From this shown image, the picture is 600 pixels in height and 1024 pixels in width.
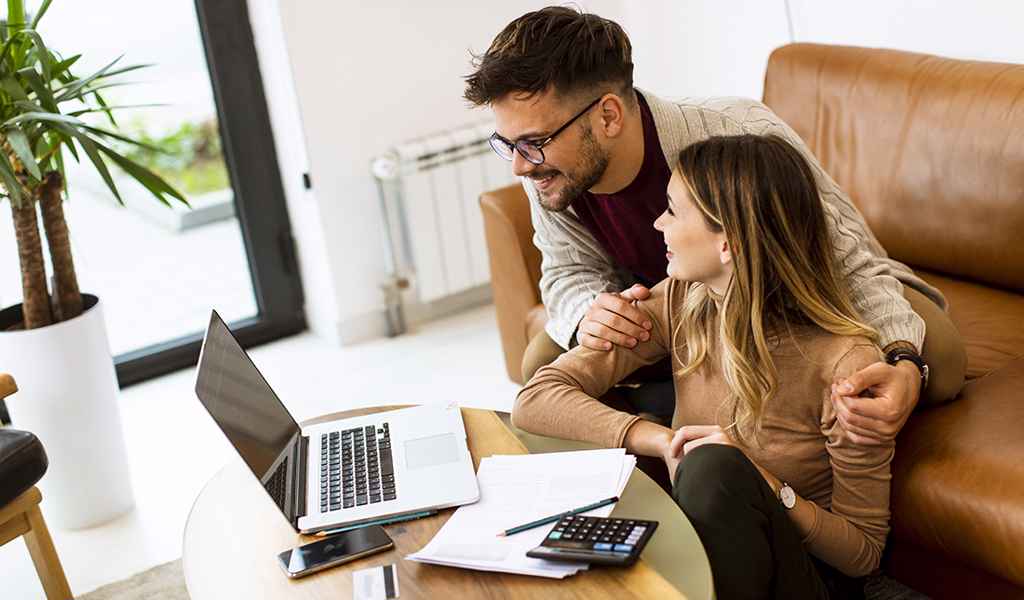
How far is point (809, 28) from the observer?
10.7 feet

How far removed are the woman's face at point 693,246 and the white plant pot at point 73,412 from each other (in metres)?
1.53

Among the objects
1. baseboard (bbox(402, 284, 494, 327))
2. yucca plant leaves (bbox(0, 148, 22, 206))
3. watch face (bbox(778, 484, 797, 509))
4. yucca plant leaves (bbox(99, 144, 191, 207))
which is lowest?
baseboard (bbox(402, 284, 494, 327))

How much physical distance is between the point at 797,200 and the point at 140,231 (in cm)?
383

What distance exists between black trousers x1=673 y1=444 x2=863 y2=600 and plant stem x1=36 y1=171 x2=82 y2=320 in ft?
5.55

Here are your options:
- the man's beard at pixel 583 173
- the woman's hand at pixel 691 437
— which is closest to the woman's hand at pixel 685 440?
the woman's hand at pixel 691 437

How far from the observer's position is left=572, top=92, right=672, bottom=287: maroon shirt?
2.15 m

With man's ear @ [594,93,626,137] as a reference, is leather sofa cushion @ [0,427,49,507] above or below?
below

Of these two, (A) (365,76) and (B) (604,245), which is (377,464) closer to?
(B) (604,245)

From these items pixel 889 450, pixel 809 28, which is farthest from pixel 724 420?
pixel 809 28

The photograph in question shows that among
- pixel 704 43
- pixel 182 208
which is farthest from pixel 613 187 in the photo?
pixel 182 208

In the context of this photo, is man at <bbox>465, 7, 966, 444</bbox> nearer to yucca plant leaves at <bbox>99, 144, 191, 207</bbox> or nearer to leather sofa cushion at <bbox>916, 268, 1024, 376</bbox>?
leather sofa cushion at <bbox>916, 268, 1024, 376</bbox>

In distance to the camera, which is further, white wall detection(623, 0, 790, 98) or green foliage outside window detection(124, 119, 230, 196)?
green foliage outside window detection(124, 119, 230, 196)

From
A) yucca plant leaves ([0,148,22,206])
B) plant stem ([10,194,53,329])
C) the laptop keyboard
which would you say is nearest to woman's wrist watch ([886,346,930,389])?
the laptop keyboard

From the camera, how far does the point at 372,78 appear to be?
11.8ft
